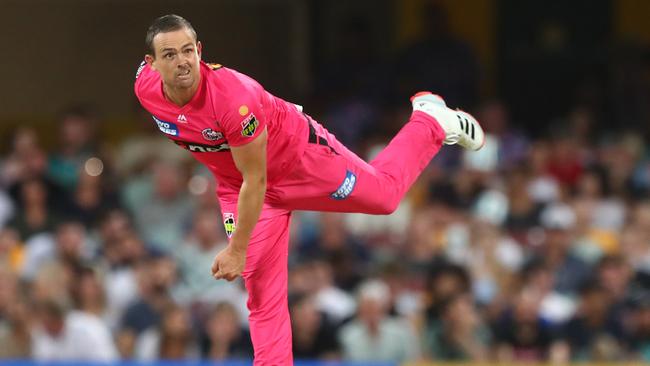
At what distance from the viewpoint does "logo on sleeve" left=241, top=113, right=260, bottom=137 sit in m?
6.56

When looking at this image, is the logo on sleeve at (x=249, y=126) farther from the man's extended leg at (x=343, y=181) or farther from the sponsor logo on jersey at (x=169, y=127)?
the man's extended leg at (x=343, y=181)

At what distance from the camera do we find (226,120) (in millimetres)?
6566

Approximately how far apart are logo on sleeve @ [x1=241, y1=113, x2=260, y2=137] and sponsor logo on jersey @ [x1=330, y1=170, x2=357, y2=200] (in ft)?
2.74

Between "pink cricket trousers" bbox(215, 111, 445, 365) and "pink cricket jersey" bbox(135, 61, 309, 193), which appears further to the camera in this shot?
"pink cricket trousers" bbox(215, 111, 445, 365)

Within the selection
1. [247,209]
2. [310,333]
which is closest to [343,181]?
[247,209]

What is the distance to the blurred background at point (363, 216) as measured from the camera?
10578 millimetres

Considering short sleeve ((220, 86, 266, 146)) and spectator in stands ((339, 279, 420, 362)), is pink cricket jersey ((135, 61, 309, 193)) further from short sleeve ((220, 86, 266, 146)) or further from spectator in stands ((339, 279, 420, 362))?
spectator in stands ((339, 279, 420, 362))

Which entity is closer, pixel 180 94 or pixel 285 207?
pixel 180 94

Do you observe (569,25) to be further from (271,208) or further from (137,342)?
(271,208)

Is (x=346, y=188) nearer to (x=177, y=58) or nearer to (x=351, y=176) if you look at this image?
(x=351, y=176)

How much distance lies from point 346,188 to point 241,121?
939 mm

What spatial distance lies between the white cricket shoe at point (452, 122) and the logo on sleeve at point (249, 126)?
63.5 inches

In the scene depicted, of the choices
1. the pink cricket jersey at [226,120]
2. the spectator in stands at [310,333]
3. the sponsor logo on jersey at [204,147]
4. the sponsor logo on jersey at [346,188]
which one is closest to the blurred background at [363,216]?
the spectator in stands at [310,333]

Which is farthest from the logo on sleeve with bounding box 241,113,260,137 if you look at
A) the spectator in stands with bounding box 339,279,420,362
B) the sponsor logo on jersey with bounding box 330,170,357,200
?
the spectator in stands with bounding box 339,279,420,362
